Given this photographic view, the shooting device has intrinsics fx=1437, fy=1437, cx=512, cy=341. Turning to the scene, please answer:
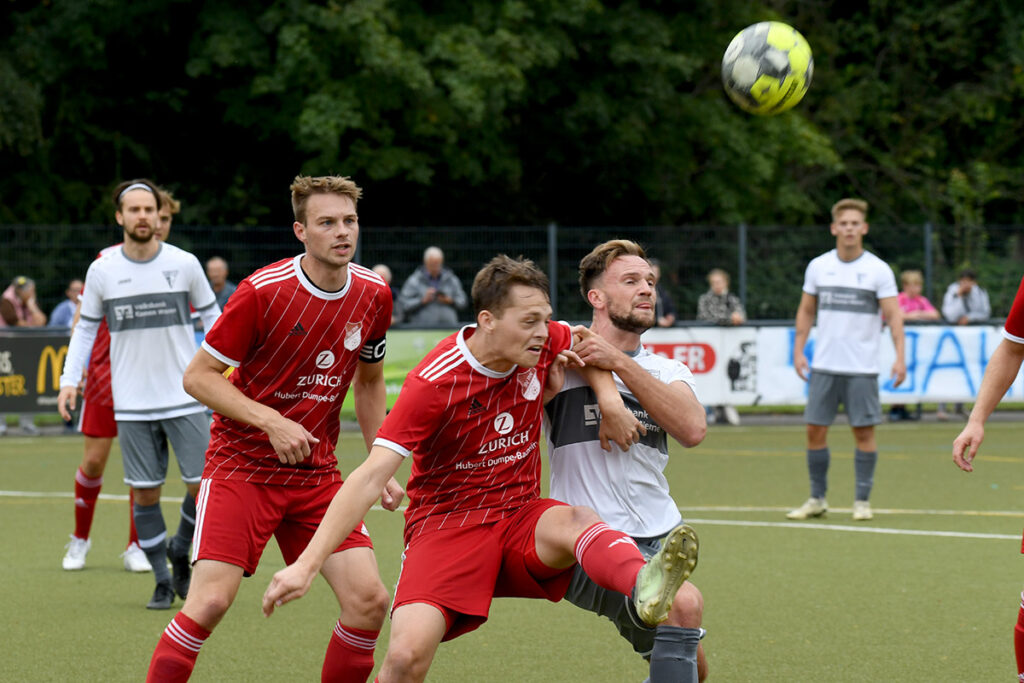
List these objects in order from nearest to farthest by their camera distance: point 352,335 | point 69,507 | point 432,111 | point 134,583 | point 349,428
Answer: point 352,335, point 134,583, point 69,507, point 349,428, point 432,111

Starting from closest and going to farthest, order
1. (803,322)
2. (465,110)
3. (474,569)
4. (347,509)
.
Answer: (347,509)
(474,569)
(803,322)
(465,110)

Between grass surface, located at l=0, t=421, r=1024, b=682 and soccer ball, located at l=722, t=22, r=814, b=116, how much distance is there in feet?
8.70

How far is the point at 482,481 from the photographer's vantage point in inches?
195

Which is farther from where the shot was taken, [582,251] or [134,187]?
[582,251]

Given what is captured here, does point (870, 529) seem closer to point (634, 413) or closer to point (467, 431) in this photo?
point (634, 413)

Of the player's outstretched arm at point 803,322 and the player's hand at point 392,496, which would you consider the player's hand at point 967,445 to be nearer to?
the player's hand at point 392,496

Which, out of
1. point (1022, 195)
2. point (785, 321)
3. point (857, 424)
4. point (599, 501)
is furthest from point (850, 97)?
point (599, 501)

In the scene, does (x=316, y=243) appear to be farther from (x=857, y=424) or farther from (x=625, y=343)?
(x=857, y=424)

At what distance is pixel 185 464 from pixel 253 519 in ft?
7.74

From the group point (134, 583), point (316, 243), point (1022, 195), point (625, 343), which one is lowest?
point (134, 583)

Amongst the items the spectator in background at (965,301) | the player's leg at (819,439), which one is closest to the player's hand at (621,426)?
the player's leg at (819,439)

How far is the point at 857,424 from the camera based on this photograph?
34.6ft

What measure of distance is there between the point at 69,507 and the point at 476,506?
731cm

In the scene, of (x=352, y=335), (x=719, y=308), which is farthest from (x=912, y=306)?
(x=352, y=335)
